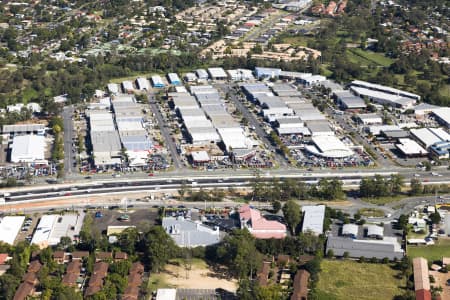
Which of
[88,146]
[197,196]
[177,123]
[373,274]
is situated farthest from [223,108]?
[373,274]

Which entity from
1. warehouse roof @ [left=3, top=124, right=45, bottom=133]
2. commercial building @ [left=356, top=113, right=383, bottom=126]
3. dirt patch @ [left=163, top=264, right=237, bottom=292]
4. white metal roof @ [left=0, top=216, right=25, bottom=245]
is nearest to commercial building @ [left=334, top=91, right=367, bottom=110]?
commercial building @ [left=356, top=113, right=383, bottom=126]

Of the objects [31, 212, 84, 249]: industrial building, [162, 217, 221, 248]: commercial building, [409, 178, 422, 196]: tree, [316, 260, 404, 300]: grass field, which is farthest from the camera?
[409, 178, 422, 196]: tree

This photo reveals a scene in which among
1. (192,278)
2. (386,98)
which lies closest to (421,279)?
(192,278)

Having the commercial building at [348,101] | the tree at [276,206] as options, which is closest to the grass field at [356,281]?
the tree at [276,206]

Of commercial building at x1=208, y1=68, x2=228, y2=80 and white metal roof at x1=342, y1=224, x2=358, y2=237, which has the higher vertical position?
white metal roof at x1=342, y1=224, x2=358, y2=237

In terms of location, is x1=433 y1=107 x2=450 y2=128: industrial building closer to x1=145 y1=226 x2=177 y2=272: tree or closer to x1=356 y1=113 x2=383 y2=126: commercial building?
x1=356 y1=113 x2=383 y2=126: commercial building

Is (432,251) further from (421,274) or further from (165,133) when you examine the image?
(165,133)
